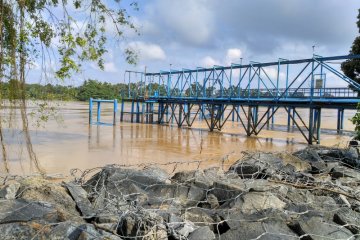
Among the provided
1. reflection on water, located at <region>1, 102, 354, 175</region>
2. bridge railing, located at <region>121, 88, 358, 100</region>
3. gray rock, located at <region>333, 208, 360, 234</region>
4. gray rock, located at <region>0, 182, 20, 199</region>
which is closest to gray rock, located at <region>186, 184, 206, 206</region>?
gray rock, located at <region>333, 208, 360, 234</region>

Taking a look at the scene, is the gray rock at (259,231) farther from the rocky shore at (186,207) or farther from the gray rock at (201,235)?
the gray rock at (201,235)

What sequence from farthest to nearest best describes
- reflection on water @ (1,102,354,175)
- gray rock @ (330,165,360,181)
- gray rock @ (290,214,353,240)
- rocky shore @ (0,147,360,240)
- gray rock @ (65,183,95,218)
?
reflection on water @ (1,102,354,175)
gray rock @ (330,165,360,181)
gray rock @ (65,183,95,218)
gray rock @ (290,214,353,240)
rocky shore @ (0,147,360,240)

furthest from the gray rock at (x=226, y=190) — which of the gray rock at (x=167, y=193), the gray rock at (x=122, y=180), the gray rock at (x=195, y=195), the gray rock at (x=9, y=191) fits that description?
the gray rock at (x=9, y=191)

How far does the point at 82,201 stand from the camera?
4.98 meters

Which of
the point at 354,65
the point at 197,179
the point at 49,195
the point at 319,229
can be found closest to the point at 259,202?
the point at 319,229

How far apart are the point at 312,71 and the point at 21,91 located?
17.8 meters

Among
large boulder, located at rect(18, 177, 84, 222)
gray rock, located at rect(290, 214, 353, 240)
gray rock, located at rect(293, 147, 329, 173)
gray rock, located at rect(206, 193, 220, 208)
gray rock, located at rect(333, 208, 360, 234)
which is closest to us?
gray rock, located at rect(290, 214, 353, 240)

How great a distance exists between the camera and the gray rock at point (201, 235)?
372cm

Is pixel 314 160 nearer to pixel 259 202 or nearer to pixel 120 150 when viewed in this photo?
pixel 259 202

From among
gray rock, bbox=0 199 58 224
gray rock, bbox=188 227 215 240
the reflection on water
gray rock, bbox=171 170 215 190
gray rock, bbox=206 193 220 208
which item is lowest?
the reflection on water

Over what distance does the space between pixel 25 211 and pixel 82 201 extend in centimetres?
108

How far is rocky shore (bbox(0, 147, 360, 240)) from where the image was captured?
3721mm

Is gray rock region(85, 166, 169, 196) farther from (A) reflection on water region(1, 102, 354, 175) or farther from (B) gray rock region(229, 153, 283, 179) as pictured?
(A) reflection on water region(1, 102, 354, 175)

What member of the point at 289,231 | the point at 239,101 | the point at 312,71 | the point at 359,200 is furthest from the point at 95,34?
the point at 239,101
